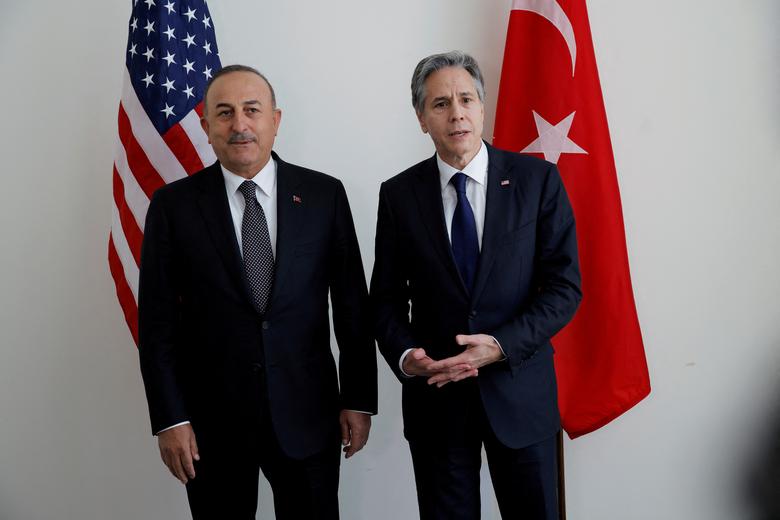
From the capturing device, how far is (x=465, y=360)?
1.45 meters

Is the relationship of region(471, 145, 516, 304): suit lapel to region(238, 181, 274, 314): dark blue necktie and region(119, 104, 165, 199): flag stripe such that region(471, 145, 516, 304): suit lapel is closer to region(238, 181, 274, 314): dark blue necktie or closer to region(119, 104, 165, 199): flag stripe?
region(238, 181, 274, 314): dark blue necktie

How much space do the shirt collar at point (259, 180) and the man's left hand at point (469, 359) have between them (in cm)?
67

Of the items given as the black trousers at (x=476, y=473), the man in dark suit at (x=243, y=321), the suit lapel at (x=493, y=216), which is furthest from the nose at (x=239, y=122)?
the black trousers at (x=476, y=473)

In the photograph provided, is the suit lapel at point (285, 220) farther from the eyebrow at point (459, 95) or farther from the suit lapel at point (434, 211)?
the eyebrow at point (459, 95)

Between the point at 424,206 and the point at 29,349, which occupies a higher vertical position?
the point at 424,206

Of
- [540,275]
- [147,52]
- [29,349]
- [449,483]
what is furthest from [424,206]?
[29,349]

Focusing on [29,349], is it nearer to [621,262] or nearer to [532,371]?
[532,371]

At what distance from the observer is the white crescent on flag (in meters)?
2.09

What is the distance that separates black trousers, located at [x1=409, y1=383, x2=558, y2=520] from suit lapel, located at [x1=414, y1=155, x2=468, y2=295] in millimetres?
320

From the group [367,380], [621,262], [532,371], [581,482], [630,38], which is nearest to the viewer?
[532,371]

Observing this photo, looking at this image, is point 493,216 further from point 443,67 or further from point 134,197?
point 134,197

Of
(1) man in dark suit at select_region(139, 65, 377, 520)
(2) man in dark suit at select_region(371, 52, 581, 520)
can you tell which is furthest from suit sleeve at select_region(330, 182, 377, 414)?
(2) man in dark suit at select_region(371, 52, 581, 520)

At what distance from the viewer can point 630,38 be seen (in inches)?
92.1

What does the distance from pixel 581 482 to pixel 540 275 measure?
4.28ft
